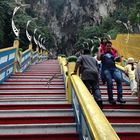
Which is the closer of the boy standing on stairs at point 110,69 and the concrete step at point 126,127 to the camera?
the concrete step at point 126,127

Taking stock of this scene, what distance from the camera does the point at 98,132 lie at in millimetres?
2824

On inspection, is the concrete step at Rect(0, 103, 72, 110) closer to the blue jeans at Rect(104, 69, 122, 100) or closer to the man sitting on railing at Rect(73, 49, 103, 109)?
the man sitting on railing at Rect(73, 49, 103, 109)

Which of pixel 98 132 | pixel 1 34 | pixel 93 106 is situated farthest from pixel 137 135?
pixel 1 34

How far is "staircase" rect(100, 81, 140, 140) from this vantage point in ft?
16.5

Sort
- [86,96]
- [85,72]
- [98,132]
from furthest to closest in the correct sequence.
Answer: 1. [85,72]
2. [86,96]
3. [98,132]

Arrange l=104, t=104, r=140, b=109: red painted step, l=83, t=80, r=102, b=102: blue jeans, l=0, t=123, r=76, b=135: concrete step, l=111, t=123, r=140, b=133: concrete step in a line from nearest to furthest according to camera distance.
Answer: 1. l=0, t=123, r=76, b=135: concrete step
2. l=111, t=123, r=140, b=133: concrete step
3. l=83, t=80, r=102, b=102: blue jeans
4. l=104, t=104, r=140, b=109: red painted step

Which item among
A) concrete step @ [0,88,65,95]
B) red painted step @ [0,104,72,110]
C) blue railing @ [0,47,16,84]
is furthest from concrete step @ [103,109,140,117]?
blue railing @ [0,47,16,84]

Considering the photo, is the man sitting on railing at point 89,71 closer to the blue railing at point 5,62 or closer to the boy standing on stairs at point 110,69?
the boy standing on stairs at point 110,69

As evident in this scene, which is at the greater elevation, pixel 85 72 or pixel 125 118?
pixel 85 72

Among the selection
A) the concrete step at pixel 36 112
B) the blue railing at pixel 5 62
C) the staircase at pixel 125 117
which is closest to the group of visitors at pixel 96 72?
the staircase at pixel 125 117

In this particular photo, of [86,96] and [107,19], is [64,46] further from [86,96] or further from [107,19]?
[86,96]

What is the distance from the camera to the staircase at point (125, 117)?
5016 millimetres

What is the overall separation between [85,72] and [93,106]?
2.86 m

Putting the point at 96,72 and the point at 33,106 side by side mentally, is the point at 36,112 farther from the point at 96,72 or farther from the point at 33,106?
the point at 96,72
